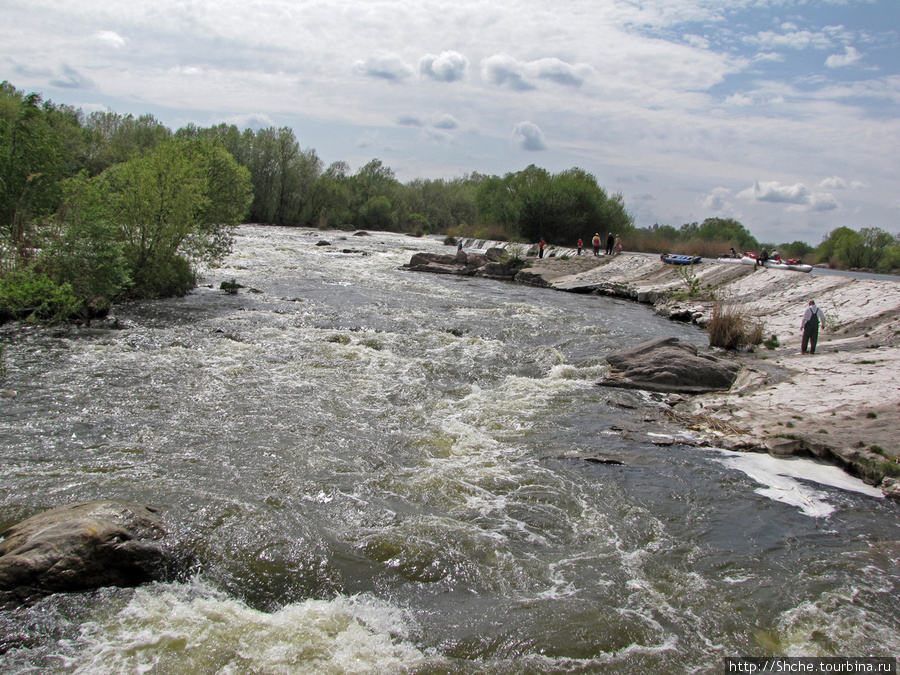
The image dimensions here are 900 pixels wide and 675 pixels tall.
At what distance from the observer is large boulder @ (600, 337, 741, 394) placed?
13727mm

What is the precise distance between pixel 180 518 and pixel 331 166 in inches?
3783

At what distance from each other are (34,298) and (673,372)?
55.3ft

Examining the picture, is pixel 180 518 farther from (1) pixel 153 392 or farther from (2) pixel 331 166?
(2) pixel 331 166

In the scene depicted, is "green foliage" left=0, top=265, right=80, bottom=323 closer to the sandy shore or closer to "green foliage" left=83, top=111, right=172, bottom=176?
the sandy shore

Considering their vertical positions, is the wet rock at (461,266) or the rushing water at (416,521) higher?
the wet rock at (461,266)

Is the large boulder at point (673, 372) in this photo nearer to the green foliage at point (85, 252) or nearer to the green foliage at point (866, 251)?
the green foliage at point (85, 252)

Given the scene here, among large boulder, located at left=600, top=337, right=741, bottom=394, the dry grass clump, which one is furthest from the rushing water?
the dry grass clump

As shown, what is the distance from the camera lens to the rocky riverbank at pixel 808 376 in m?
9.84

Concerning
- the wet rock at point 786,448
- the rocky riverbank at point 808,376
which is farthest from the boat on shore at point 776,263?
the wet rock at point 786,448

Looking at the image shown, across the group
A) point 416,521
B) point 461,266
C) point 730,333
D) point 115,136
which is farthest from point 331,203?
point 416,521

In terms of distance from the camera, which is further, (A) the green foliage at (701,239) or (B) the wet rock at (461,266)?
(A) the green foliage at (701,239)

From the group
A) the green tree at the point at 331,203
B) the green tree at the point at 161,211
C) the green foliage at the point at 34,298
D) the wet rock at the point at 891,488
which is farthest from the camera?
the green tree at the point at 331,203

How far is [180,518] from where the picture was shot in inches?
273

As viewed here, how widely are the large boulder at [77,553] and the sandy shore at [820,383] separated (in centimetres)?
933
